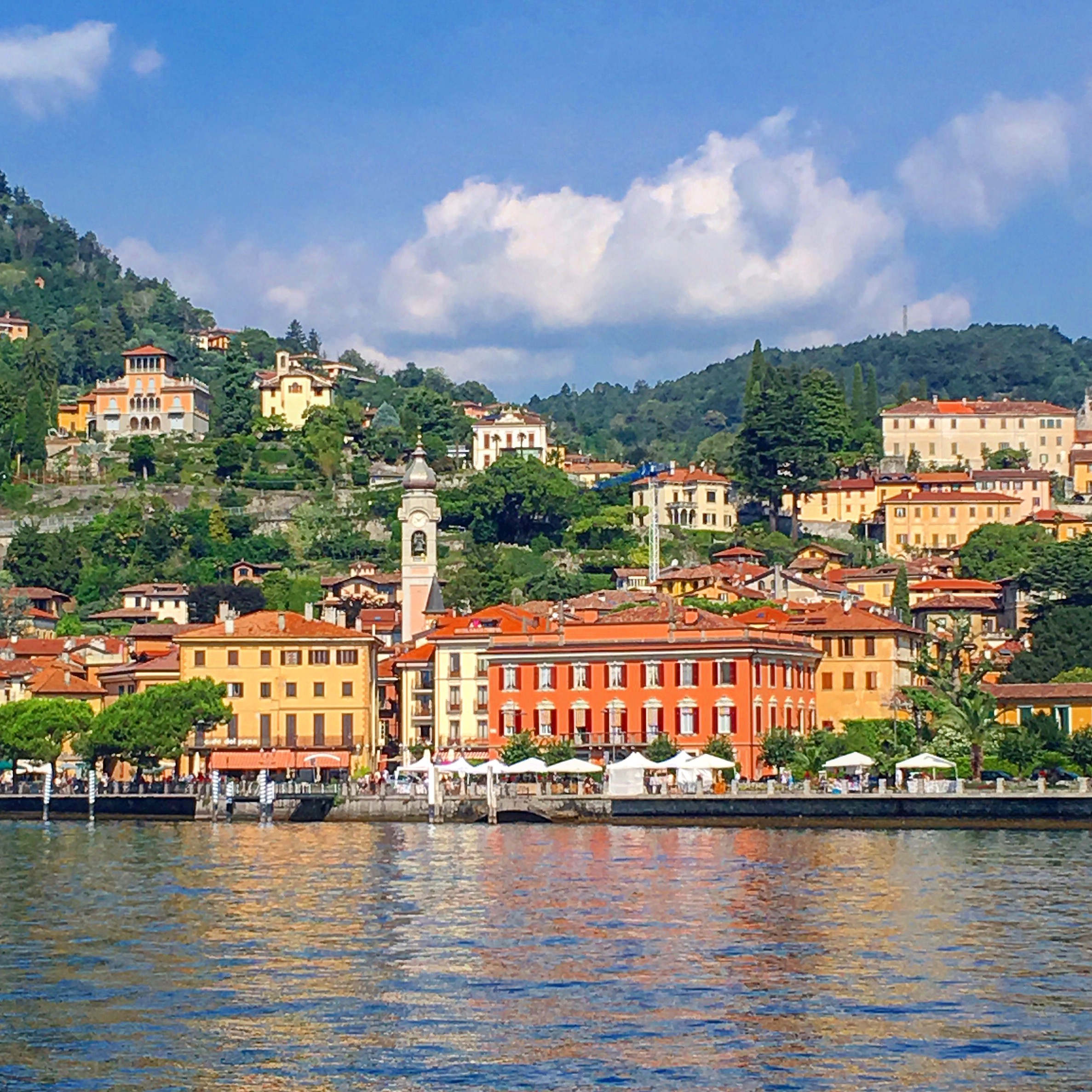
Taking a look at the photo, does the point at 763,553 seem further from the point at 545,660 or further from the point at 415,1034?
the point at 415,1034

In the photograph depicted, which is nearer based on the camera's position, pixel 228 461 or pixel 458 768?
pixel 458 768

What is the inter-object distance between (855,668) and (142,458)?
73.2m

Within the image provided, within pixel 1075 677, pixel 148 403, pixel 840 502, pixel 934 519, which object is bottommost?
pixel 1075 677

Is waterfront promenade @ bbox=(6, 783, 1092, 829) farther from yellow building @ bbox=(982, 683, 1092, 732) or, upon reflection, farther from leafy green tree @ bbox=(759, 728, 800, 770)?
yellow building @ bbox=(982, 683, 1092, 732)

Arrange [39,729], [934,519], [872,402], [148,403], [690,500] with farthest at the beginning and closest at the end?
[872,402]
[148,403]
[690,500]
[934,519]
[39,729]

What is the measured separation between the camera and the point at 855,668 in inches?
3639

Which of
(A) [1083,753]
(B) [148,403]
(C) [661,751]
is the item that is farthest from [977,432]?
(A) [1083,753]

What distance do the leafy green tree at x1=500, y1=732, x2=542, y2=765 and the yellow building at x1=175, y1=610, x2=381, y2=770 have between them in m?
11.6

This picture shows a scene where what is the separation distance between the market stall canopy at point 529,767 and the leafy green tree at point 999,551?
5530 cm

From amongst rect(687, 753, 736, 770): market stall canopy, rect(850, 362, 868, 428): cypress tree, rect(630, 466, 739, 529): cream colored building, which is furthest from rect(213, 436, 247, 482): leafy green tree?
rect(687, 753, 736, 770): market stall canopy

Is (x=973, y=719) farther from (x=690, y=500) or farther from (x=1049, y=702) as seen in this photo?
(x=690, y=500)

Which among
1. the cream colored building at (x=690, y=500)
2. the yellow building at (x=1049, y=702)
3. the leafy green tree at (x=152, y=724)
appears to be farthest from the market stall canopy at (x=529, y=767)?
the cream colored building at (x=690, y=500)

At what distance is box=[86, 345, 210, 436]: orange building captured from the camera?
165875 mm

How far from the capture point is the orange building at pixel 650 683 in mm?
85375
